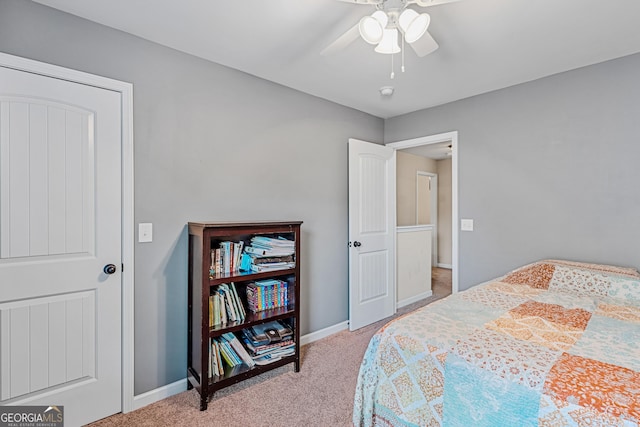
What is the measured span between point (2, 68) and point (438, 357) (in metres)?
2.54

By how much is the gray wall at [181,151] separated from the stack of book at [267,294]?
45 cm

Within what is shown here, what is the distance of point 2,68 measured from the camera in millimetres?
1586

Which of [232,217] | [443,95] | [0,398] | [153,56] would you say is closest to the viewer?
[0,398]

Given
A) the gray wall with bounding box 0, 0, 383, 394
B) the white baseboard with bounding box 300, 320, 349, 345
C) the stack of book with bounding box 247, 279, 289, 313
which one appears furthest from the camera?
the white baseboard with bounding box 300, 320, 349, 345

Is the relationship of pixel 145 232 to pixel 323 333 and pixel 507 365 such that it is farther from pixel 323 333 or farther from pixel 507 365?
pixel 507 365

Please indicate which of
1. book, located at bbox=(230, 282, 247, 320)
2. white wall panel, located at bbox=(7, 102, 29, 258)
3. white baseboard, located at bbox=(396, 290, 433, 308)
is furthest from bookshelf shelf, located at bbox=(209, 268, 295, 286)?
white baseboard, located at bbox=(396, 290, 433, 308)

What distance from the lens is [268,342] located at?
2352mm

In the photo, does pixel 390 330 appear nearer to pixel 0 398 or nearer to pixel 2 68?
pixel 0 398

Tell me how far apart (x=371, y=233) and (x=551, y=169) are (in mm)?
1709

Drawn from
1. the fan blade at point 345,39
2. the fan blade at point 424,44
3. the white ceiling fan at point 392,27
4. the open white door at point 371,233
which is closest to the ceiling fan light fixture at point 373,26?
the white ceiling fan at point 392,27

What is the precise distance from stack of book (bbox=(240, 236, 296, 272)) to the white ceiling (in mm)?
1375

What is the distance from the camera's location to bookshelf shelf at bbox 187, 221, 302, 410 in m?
1.98

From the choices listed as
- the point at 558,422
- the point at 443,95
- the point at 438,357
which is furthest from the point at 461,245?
the point at 558,422

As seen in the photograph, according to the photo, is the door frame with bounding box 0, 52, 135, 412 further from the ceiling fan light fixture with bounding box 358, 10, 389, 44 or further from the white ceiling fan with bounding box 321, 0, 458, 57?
the ceiling fan light fixture with bounding box 358, 10, 389, 44
